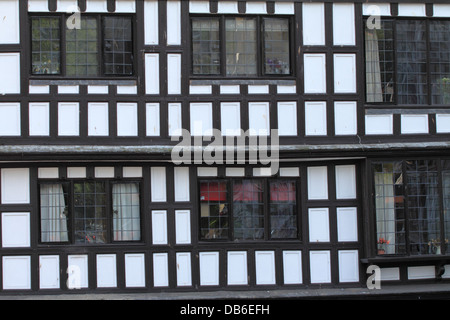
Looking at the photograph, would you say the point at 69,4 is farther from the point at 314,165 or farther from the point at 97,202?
the point at 314,165

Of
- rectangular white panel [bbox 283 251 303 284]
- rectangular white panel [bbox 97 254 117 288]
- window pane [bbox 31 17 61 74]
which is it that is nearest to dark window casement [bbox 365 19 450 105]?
rectangular white panel [bbox 283 251 303 284]

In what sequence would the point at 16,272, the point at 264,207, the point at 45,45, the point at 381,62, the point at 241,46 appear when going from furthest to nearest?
the point at 381,62
the point at 241,46
the point at 264,207
the point at 45,45
the point at 16,272

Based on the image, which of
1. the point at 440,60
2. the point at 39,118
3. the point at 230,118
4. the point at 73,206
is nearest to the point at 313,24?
the point at 230,118

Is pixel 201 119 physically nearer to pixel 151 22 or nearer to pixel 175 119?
pixel 175 119

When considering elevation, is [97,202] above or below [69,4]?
below

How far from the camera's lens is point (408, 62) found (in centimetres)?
1266

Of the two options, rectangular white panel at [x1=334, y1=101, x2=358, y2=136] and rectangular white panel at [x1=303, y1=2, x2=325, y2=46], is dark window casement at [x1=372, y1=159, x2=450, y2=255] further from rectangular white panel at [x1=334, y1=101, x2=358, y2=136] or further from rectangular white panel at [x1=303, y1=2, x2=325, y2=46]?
rectangular white panel at [x1=303, y1=2, x2=325, y2=46]

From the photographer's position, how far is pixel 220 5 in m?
12.3

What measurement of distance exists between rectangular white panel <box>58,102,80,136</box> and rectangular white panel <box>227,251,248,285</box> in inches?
154

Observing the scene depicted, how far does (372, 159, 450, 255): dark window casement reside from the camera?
12242mm

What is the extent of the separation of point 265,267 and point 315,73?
404 centimetres

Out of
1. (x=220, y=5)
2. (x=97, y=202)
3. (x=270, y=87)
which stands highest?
(x=220, y=5)
